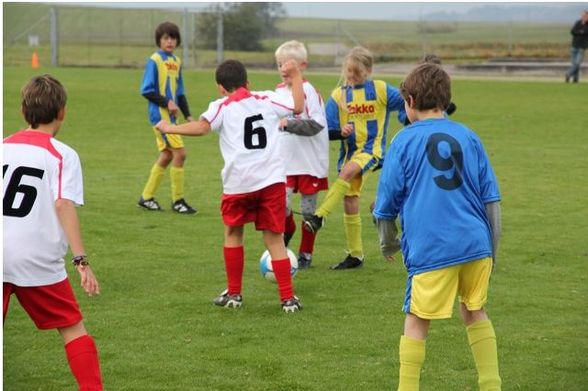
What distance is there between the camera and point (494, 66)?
38.9 meters

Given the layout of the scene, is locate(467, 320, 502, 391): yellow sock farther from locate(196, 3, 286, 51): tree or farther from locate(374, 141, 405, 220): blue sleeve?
locate(196, 3, 286, 51): tree

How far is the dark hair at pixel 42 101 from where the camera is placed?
5.21m

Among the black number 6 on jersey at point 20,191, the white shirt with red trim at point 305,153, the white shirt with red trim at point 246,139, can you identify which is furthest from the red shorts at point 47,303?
the white shirt with red trim at point 305,153

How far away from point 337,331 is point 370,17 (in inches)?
2210

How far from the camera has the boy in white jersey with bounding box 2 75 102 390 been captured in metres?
5.04

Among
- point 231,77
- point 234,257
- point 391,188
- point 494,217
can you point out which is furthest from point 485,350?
point 231,77

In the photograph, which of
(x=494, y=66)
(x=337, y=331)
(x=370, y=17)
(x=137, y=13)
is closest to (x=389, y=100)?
(x=337, y=331)

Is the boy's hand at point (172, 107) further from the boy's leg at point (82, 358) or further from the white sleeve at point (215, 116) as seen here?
the boy's leg at point (82, 358)

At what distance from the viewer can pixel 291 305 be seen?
748 cm

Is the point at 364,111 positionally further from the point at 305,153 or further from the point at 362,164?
the point at 305,153

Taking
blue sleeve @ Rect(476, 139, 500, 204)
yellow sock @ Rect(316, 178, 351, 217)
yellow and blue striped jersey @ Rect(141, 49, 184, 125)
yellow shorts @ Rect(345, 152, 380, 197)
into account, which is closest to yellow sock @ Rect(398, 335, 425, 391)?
blue sleeve @ Rect(476, 139, 500, 204)

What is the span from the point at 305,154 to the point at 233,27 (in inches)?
1496

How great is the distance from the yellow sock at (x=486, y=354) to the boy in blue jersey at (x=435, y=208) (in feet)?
0.05

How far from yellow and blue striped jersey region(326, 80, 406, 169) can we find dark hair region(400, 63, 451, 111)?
359cm
